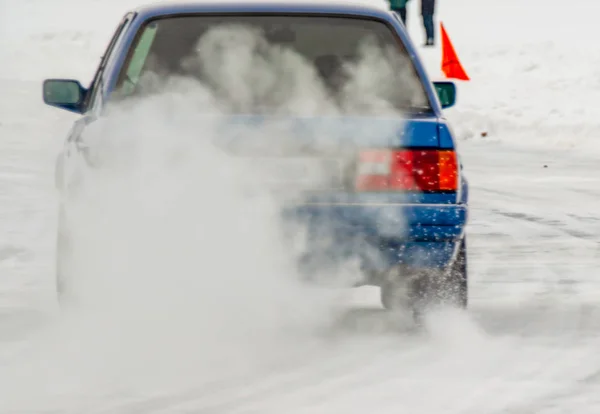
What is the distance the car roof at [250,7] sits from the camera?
7352 mm

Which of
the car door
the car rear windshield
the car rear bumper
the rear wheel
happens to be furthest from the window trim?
the rear wheel

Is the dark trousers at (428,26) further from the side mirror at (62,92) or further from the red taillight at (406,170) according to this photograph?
the red taillight at (406,170)

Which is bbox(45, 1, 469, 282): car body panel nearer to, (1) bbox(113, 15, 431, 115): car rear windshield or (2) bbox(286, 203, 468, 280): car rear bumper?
(2) bbox(286, 203, 468, 280): car rear bumper

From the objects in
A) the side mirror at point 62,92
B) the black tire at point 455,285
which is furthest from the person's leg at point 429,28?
the black tire at point 455,285

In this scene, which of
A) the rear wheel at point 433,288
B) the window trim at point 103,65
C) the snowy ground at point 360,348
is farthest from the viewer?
the window trim at point 103,65

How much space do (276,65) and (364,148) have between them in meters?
1.09

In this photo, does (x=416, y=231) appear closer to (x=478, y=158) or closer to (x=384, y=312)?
(x=384, y=312)

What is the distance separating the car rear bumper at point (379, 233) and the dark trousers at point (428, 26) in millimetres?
20248

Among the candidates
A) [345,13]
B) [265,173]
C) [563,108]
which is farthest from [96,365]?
[563,108]

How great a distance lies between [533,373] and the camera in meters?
6.19

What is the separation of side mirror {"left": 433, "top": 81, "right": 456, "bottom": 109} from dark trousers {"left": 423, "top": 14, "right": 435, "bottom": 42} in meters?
18.5

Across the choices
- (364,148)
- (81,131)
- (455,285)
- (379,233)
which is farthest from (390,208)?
(81,131)

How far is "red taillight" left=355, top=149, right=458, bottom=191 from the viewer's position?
662 centimetres

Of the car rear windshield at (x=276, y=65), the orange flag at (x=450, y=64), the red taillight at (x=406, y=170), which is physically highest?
the car rear windshield at (x=276, y=65)
